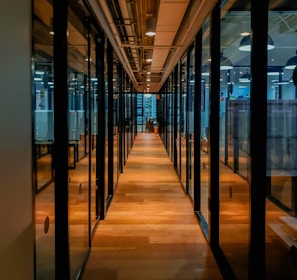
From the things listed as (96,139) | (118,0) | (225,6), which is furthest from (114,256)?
(118,0)

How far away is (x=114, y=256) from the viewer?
475 centimetres

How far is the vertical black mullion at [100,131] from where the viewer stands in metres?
5.99

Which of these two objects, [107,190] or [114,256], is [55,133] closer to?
[114,256]

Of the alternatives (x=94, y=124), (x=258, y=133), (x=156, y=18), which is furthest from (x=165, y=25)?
(x=258, y=133)

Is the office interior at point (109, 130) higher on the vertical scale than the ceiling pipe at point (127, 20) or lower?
lower

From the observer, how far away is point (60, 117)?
130 inches

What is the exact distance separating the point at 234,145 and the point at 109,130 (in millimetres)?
3173

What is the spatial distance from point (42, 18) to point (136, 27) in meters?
5.57

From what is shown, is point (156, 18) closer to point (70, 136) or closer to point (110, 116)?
point (110, 116)

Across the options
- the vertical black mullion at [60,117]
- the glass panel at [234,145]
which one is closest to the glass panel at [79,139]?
the vertical black mullion at [60,117]

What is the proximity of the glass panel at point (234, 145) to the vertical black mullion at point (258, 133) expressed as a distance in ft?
1.26

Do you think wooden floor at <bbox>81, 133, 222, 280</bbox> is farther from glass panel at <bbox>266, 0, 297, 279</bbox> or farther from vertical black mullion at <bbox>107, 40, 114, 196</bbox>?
glass panel at <bbox>266, 0, 297, 279</bbox>

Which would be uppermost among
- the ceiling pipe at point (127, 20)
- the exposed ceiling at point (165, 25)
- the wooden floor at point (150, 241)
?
the ceiling pipe at point (127, 20)

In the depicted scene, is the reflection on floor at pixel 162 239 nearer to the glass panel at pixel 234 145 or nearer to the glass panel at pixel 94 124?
the glass panel at pixel 234 145
